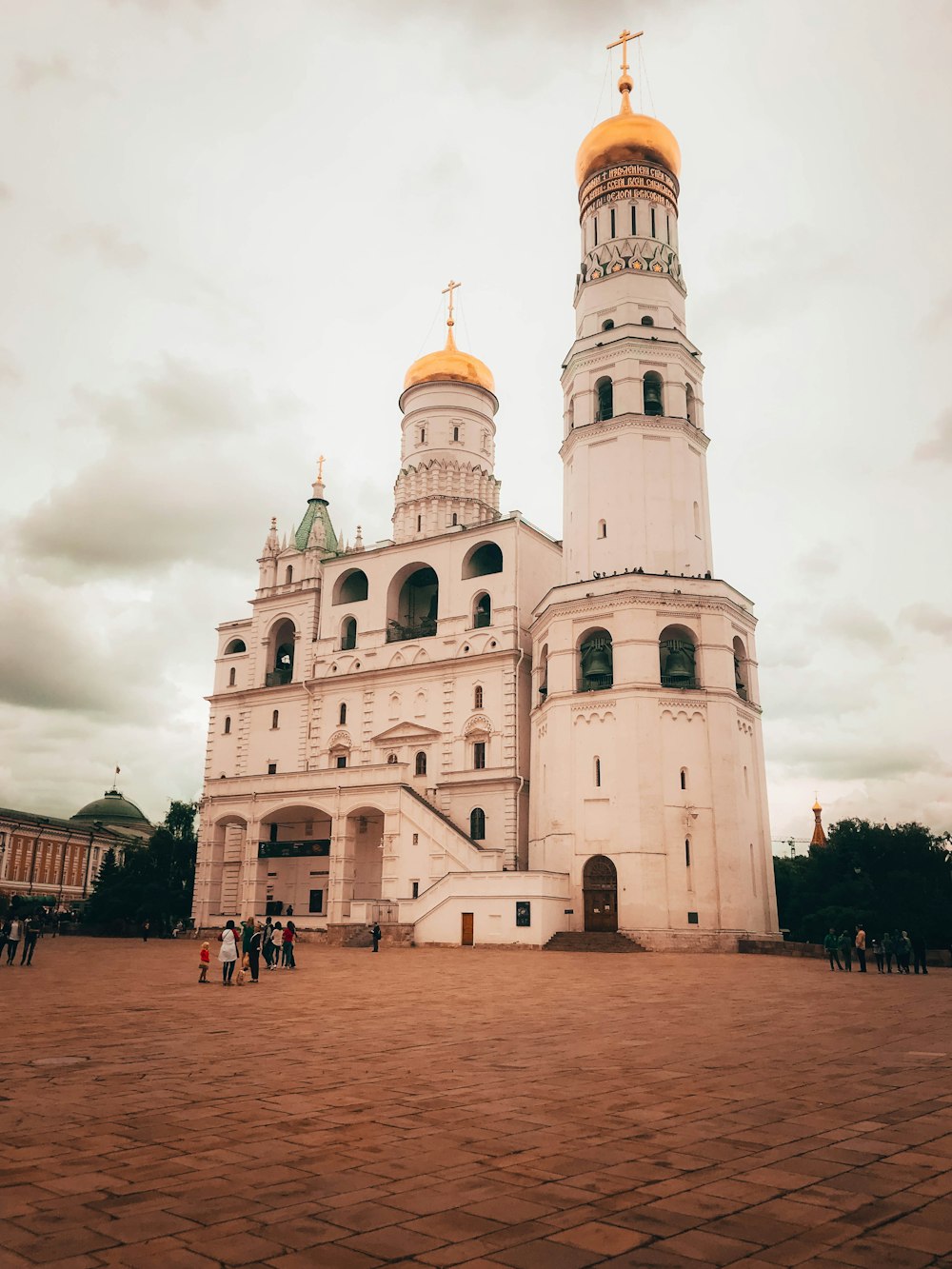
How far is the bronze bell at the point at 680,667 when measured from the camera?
37.8 meters

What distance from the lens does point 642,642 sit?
37.4 metres

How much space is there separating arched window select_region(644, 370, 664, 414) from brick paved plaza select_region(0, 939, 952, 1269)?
32.8m

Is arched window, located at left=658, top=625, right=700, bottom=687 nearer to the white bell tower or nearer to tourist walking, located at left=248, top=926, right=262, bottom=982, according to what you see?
the white bell tower

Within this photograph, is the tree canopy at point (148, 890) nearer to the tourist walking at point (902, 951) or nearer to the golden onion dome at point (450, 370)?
the golden onion dome at point (450, 370)

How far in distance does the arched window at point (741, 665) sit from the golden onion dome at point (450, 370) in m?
23.0

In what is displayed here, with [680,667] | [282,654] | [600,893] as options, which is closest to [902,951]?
[600,893]

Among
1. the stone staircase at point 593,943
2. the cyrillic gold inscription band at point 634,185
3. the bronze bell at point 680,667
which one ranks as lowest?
the stone staircase at point 593,943

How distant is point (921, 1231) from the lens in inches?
186

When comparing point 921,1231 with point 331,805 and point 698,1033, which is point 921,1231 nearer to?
point 698,1033

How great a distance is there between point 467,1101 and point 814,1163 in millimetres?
2819

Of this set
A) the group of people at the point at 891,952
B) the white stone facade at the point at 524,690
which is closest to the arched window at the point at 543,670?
the white stone facade at the point at 524,690

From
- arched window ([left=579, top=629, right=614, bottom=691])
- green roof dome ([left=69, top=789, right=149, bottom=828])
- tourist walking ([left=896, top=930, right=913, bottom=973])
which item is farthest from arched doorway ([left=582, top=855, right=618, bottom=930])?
green roof dome ([left=69, top=789, right=149, bottom=828])

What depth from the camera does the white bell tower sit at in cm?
3584

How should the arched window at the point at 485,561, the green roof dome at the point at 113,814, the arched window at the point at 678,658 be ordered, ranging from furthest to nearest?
the green roof dome at the point at 113,814 < the arched window at the point at 485,561 < the arched window at the point at 678,658
